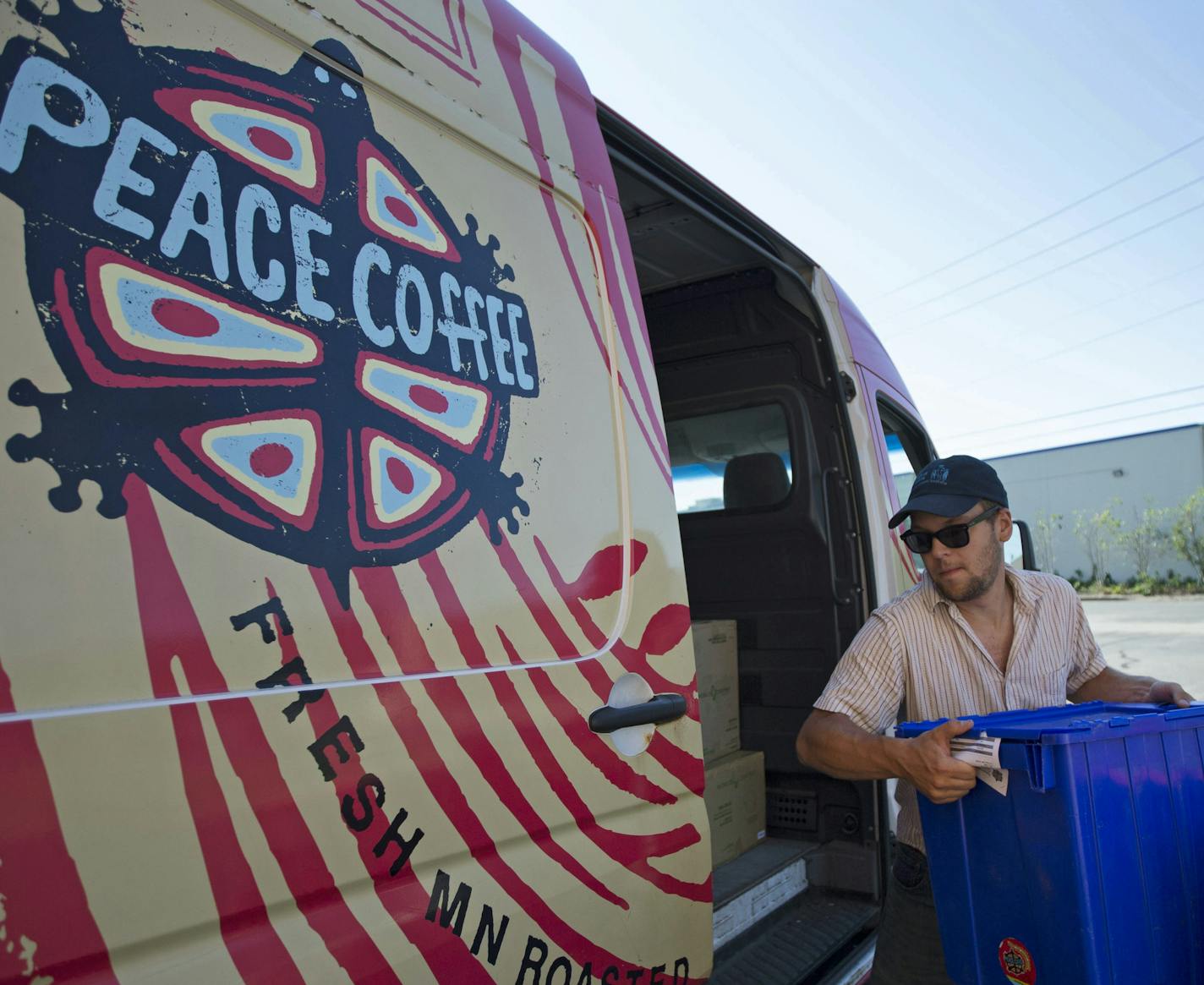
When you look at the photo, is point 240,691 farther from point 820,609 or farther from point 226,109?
point 820,609

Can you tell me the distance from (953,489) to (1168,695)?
641 millimetres

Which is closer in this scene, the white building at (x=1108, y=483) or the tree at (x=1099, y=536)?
the white building at (x=1108, y=483)

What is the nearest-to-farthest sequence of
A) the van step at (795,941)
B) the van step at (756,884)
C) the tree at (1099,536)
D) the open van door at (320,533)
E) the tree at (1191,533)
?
the open van door at (320,533), the van step at (795,941), the van step at (756,884), the tree at (1191,533), the tree at (1099,536)

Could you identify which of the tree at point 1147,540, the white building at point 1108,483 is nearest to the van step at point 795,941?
the white building at point 1108,483

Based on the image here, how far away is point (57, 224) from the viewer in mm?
1003

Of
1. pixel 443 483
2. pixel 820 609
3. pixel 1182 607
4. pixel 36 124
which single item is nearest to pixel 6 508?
pixel 36 124

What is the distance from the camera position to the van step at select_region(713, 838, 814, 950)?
2779 mm

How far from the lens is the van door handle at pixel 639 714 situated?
1.55 meters

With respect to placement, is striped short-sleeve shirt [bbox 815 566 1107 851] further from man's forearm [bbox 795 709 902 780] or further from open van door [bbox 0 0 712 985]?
open van door [bbox 0 0 712 985]

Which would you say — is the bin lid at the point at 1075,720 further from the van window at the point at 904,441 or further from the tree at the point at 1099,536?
the tree at the point at 1099,536

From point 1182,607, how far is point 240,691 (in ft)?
98.4

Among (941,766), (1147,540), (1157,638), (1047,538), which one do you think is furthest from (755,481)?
(1047,538)

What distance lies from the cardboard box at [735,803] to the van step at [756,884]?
0.04m

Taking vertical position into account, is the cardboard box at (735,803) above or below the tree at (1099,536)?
below
